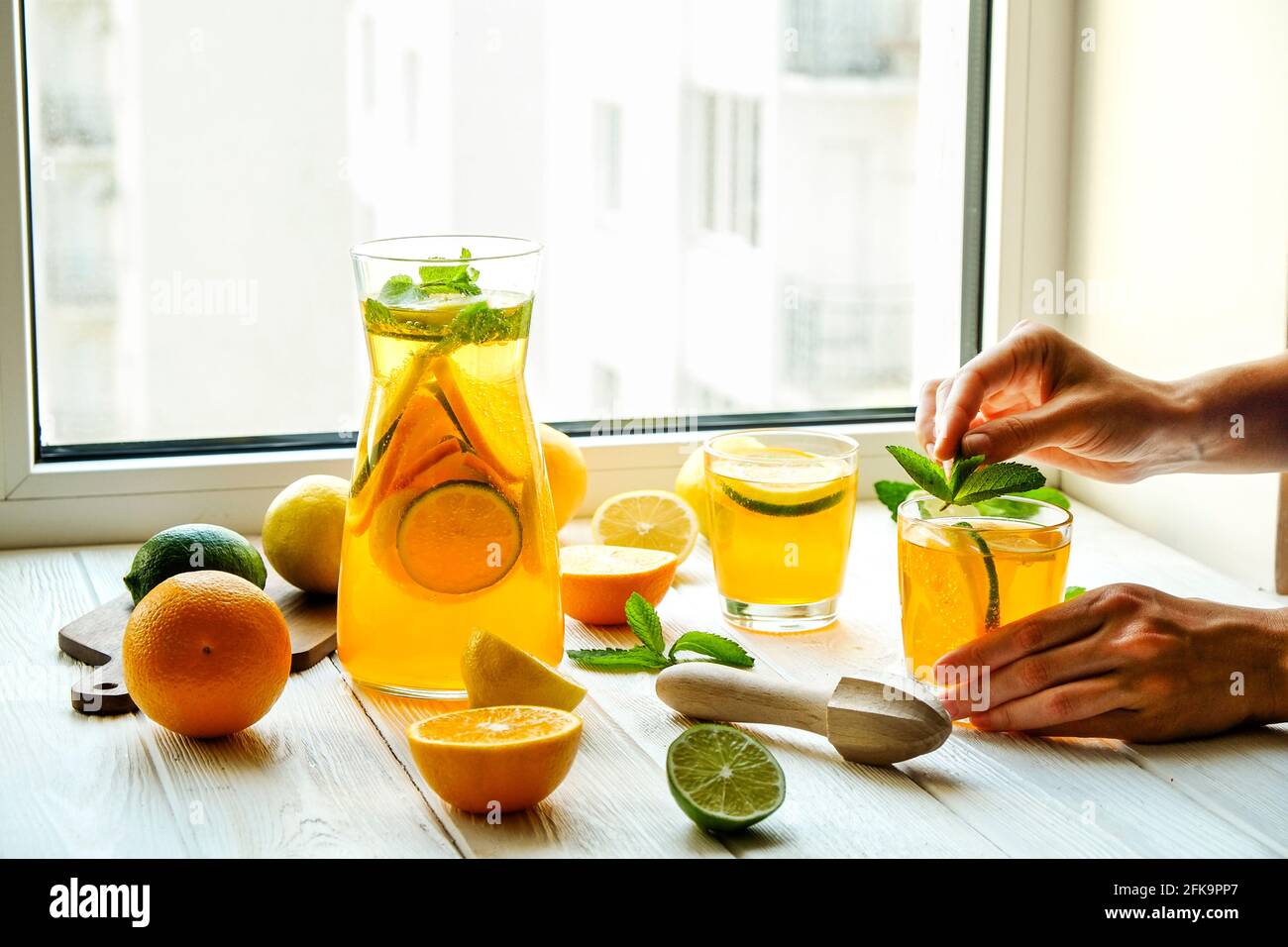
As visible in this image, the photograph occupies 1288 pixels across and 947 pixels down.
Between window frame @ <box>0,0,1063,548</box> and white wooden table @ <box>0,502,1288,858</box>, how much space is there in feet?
1.07

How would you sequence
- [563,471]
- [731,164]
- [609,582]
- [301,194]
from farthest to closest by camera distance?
[731,164]
[301,194]
[563,471]
[609,582]

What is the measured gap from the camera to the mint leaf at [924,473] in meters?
0.94

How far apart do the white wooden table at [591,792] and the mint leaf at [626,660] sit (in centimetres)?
1

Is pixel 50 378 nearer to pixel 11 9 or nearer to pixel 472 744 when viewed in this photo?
pixel 11 9

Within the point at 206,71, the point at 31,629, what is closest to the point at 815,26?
the point at 206,71

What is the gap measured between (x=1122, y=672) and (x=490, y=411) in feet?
1.44

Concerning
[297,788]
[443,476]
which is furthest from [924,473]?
[297,788]

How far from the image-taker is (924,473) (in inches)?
37.4

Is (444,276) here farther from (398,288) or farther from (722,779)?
(722,779)

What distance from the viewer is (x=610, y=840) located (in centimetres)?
74

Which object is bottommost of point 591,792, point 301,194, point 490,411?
point 591,792

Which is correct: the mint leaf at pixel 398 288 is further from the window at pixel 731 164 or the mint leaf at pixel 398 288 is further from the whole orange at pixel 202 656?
the window at pixel 731 164

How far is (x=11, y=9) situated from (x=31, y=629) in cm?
56
